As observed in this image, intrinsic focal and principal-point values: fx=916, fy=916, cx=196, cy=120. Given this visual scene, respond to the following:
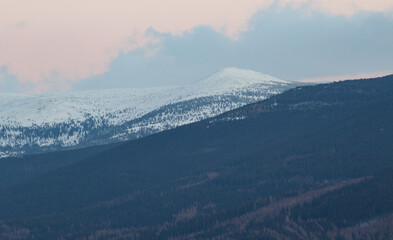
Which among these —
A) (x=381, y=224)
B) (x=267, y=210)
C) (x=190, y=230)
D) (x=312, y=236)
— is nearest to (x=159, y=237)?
(x=190, y=230)

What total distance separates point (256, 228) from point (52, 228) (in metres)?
60.4

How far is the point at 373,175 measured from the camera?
173 meters

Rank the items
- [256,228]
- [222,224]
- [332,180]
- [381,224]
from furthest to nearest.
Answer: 1. [332,180]
2. [222,224]
3. [256,228]
4. [381,224]

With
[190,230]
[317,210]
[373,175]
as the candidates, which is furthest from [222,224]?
[373,175]

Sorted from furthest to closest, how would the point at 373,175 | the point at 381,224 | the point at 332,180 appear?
1. the point at 332,180
2. the point at 373,175
3. the point at 381,224

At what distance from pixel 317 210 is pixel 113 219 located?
2207 inches

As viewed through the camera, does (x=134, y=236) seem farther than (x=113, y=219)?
No

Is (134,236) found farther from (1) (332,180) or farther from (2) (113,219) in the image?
(1) (332,180)

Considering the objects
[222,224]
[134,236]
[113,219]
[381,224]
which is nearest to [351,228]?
[381,224]

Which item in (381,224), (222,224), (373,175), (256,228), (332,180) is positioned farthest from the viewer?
(332,180)

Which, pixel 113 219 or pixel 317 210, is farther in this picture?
pixel 113 219

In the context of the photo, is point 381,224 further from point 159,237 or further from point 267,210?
point 159,237

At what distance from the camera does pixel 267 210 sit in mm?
166750

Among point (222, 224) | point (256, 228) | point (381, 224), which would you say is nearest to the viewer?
point (381, 224)
